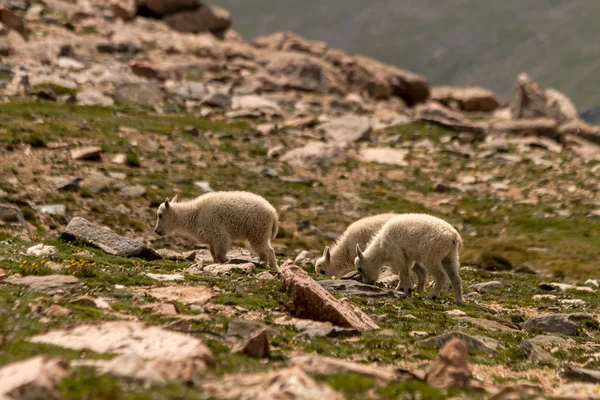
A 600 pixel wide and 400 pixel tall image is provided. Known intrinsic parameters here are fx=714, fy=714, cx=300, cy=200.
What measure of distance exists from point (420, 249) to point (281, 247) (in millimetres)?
11017

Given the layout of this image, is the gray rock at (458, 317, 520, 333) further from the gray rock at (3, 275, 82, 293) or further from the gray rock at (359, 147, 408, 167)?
the gray rock at (359, 147, 408, 167)

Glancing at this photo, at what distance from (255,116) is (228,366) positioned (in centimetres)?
4666

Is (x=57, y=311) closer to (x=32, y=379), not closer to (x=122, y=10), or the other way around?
(x=32, y=379)

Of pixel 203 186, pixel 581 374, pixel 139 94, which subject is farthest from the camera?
pixel 139 94

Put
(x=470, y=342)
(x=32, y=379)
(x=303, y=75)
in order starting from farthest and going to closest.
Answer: (x=303, y=75) < (x=470, y=342) < (x=32, y=379)

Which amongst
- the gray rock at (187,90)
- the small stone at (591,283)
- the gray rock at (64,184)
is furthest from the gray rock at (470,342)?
the gray rock at (187,90)

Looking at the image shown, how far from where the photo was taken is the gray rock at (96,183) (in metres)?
31.0

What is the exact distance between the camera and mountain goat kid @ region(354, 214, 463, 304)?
19188 mm

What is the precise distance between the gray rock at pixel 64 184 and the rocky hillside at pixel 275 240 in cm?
13

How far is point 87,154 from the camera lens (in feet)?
116

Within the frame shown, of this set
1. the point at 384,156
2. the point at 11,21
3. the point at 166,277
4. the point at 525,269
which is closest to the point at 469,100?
the point at 384,156

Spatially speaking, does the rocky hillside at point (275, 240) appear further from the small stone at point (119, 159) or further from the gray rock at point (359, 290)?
the small stone at point (119, 159)

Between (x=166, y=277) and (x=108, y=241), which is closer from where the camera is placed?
(x=166, y=277)

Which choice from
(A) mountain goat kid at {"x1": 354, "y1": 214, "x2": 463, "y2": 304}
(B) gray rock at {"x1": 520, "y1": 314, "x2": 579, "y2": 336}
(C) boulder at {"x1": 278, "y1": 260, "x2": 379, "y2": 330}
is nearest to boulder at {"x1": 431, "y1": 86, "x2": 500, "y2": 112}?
(A) mountain goat kid at {"x1": 354, "y1": 214, "x2": 463, "y2": 304}
